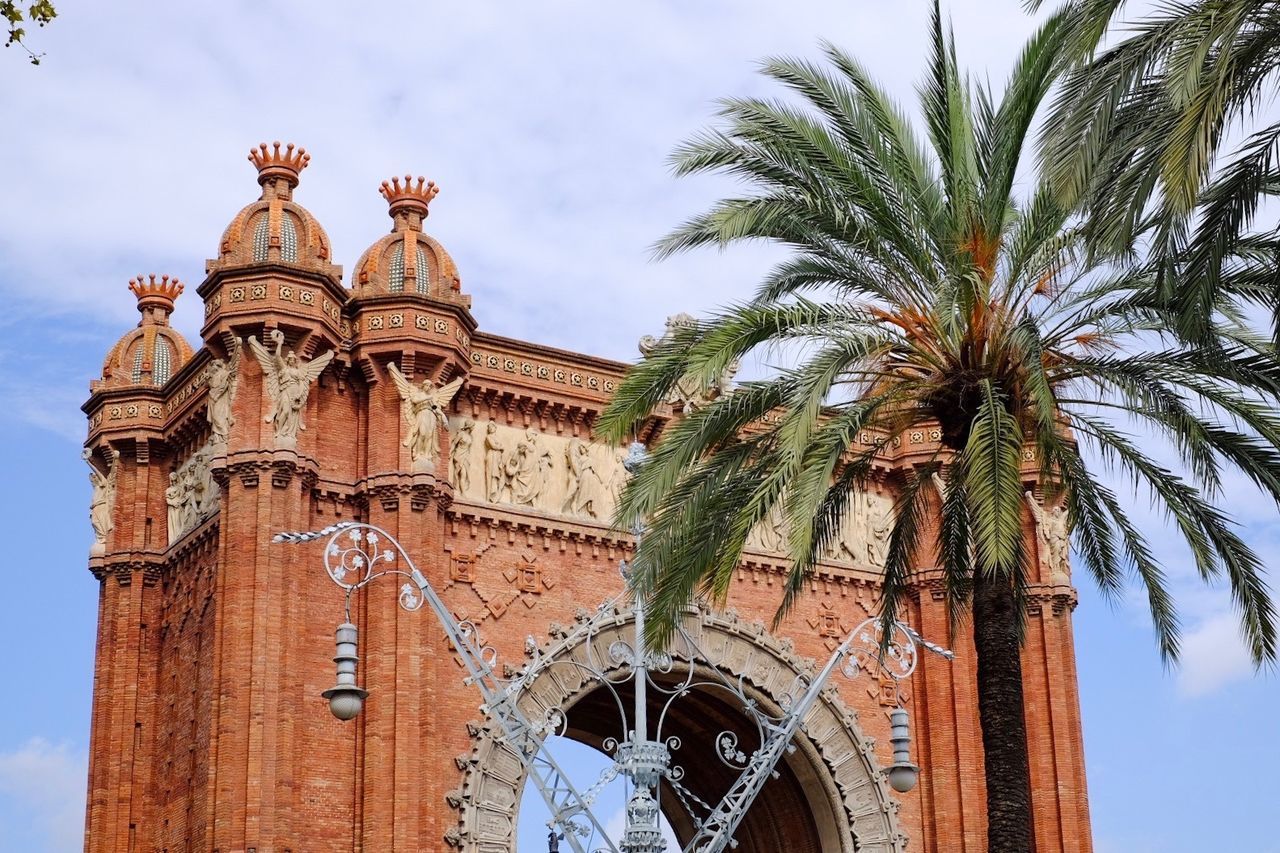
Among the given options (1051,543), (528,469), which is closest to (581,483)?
(528,469)

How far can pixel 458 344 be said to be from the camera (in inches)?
1009

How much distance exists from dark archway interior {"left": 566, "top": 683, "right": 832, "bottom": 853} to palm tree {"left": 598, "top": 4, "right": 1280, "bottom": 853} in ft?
30.5

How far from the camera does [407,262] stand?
25.7 m

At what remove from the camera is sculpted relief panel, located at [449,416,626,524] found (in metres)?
25.9

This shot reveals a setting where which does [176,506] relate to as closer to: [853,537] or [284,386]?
[284,386]

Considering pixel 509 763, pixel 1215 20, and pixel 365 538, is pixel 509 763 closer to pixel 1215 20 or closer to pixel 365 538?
pixel 365 538

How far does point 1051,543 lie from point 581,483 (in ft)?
22.9

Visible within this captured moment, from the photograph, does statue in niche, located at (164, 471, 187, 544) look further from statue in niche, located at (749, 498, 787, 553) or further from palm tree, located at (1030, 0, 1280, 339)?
palm tree, located at (1030, 0, 1280, 339)

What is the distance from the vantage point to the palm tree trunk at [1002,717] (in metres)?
16.8

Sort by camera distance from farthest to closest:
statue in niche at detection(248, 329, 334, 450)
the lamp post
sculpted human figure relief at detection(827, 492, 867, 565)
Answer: sculpted human figure relief at detection(827, 492, 867, 565) < statue in niche at detection(248, 329, 334, 450) < the lamp post

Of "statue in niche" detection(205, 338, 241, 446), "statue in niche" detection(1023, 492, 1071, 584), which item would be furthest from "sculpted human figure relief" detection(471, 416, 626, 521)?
"statue in niche" detection(1023, 492, 1071, 584)

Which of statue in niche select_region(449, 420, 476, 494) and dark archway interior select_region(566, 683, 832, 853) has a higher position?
statue in niche select_region(449, 420, 476, 494)

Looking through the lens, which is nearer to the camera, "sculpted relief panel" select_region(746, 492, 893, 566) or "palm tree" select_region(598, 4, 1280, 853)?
"palm tree" select_region(598, 4, 1280, 853)

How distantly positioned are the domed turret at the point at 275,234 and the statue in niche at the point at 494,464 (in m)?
2.94
